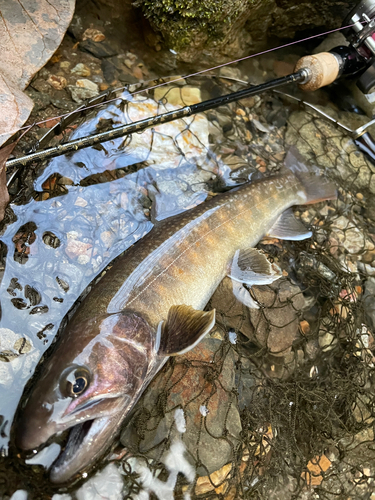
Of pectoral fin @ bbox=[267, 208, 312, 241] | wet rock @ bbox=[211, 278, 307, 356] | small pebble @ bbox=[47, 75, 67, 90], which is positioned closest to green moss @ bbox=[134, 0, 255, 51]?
small pebble @ bbox=[47, 75, 67, 90]

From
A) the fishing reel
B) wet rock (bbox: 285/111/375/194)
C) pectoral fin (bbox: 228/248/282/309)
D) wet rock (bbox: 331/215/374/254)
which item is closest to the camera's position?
pectoral fin (bbox: 228/248/282/309)

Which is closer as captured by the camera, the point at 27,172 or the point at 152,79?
the point at 27,172

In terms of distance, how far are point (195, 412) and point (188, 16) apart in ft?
12.3

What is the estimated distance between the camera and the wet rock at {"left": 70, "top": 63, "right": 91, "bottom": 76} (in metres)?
3.89

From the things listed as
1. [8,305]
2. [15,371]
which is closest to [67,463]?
[15,371]

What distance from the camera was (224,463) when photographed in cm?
287

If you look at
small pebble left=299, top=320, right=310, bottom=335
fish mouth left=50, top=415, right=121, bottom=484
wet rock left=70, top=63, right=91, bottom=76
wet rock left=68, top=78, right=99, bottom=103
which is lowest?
fish mouth left=50, top=415, right=121, bottom=484

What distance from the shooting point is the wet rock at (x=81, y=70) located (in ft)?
12.8

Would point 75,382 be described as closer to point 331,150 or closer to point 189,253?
point 189,253

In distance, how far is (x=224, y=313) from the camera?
337cm

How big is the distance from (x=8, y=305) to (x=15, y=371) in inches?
19.6

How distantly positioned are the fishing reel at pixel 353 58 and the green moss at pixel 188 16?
957mm

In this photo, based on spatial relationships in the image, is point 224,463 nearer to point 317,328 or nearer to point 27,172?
point 317,328

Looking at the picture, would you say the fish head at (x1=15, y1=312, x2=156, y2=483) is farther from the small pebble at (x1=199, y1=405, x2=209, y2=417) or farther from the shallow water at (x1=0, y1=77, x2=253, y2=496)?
the small pebble at (x1=199, y1=405, x2=209, y2=417)
